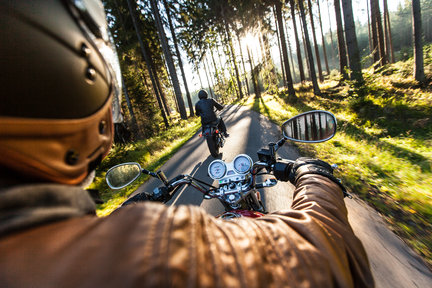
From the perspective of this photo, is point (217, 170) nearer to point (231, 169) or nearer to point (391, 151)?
point (231, 169)

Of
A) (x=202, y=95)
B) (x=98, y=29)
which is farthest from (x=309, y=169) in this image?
(x=202, y=95)

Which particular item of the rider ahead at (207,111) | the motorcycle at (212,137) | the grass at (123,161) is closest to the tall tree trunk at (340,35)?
the rider ahead at (207,111)

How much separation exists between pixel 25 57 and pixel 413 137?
21.7ft

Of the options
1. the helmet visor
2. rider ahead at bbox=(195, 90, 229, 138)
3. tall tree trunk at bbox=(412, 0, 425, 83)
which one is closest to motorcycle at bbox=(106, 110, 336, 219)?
the helmet visor

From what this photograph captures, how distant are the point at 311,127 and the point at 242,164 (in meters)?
0.69

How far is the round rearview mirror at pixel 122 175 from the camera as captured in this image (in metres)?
1.79

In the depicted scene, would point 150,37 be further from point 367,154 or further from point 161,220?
point 161,220

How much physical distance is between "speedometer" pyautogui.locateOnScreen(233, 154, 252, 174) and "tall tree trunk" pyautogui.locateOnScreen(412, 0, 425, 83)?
9.73 metres

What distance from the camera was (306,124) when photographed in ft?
5.63

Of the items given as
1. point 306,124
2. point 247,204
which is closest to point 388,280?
point 247,204

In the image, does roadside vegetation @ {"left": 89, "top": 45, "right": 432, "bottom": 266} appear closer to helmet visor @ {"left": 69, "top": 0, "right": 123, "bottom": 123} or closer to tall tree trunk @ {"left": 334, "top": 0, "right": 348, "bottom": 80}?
helmet visor @ {"left": 69, "top": 0, "right": 123, "bottom": 123}

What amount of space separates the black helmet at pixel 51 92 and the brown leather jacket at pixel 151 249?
0.55 ft

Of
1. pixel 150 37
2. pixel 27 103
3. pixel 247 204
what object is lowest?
pixel 247 204

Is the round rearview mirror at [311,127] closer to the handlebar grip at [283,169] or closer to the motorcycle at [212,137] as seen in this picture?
the handlebar grip at [283,169]
